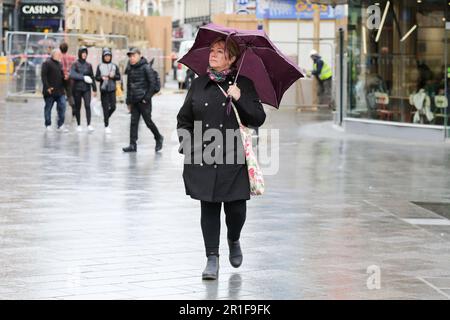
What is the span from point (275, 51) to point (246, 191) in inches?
Answer: 42.5

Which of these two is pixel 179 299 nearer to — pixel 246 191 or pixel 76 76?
pixel 246 191

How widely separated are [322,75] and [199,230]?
2348 centimetres

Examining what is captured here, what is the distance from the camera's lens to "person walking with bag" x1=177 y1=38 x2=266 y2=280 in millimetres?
8352

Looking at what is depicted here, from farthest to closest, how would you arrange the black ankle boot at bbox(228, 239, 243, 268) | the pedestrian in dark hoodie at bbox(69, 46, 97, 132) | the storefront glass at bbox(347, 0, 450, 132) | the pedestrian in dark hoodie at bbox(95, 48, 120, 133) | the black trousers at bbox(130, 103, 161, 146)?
the pedestrian in dark hoodie at bbox(69, 46, 97, 132), the storefront glass at bbox(347, 0, 450, 132), the pedestrian in dark hoodie at bbox(95, 48, 120, 133), the black trousers at bbox(130, 103, 161, 146), the black ankle boot at bbox(228, 239, 243, 268)

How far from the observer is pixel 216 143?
8359 millimetres

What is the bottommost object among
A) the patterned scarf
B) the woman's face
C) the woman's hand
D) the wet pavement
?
the wet pavement

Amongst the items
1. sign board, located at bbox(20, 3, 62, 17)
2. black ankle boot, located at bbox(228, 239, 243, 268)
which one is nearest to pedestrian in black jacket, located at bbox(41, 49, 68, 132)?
black ankle boot, located at bbox(228, 239, 243, 268)

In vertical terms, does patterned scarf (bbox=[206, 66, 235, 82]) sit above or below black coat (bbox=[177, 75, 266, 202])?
above

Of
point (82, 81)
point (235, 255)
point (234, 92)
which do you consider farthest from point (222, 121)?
point (82, 81)

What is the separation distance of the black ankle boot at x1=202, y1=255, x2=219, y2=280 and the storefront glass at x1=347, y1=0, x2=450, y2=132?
15.1m

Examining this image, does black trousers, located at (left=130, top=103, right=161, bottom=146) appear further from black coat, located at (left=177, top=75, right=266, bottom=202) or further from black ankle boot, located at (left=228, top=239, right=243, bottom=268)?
black coat, located at (left=177, top=75, right=266, bottom=202)

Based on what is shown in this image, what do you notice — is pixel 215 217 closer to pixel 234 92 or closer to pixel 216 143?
pixel 216 143

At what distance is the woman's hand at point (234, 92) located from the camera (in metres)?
8.33

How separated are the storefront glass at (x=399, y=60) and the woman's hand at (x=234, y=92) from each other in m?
15.2
